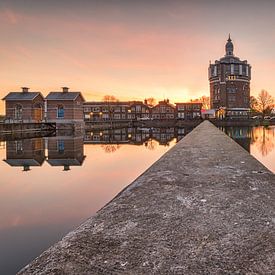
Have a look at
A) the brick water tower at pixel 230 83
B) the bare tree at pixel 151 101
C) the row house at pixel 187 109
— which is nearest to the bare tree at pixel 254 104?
the brick water tower at pixel 230 83

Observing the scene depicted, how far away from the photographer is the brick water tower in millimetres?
82500

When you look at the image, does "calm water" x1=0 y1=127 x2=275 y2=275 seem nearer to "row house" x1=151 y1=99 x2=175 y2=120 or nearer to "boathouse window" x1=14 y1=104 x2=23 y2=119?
"boathouse window" x1=14 y1=104 x2=23 y2=119

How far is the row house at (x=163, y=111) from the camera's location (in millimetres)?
91125

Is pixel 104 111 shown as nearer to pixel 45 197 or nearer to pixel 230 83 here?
pixel 230 83

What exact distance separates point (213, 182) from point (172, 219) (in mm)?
1595

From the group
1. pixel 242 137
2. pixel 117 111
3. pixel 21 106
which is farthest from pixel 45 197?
pixel 117 111

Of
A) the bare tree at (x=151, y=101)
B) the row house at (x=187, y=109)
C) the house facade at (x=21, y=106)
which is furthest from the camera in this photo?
the bare tree at (x=151, y=101)

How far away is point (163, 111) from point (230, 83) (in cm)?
2273

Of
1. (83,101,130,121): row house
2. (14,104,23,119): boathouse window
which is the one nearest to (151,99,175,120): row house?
(83,101,130,121): row house

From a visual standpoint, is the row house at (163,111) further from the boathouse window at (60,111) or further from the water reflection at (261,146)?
the water reflection at (261,146)

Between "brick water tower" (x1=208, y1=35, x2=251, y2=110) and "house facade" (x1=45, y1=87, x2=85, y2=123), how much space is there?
5640 centimetres

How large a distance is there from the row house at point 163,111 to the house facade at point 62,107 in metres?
54.4

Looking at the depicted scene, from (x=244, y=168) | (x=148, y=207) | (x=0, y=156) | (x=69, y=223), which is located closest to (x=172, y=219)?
(x=148, y=207)

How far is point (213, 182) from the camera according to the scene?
11.8ft
